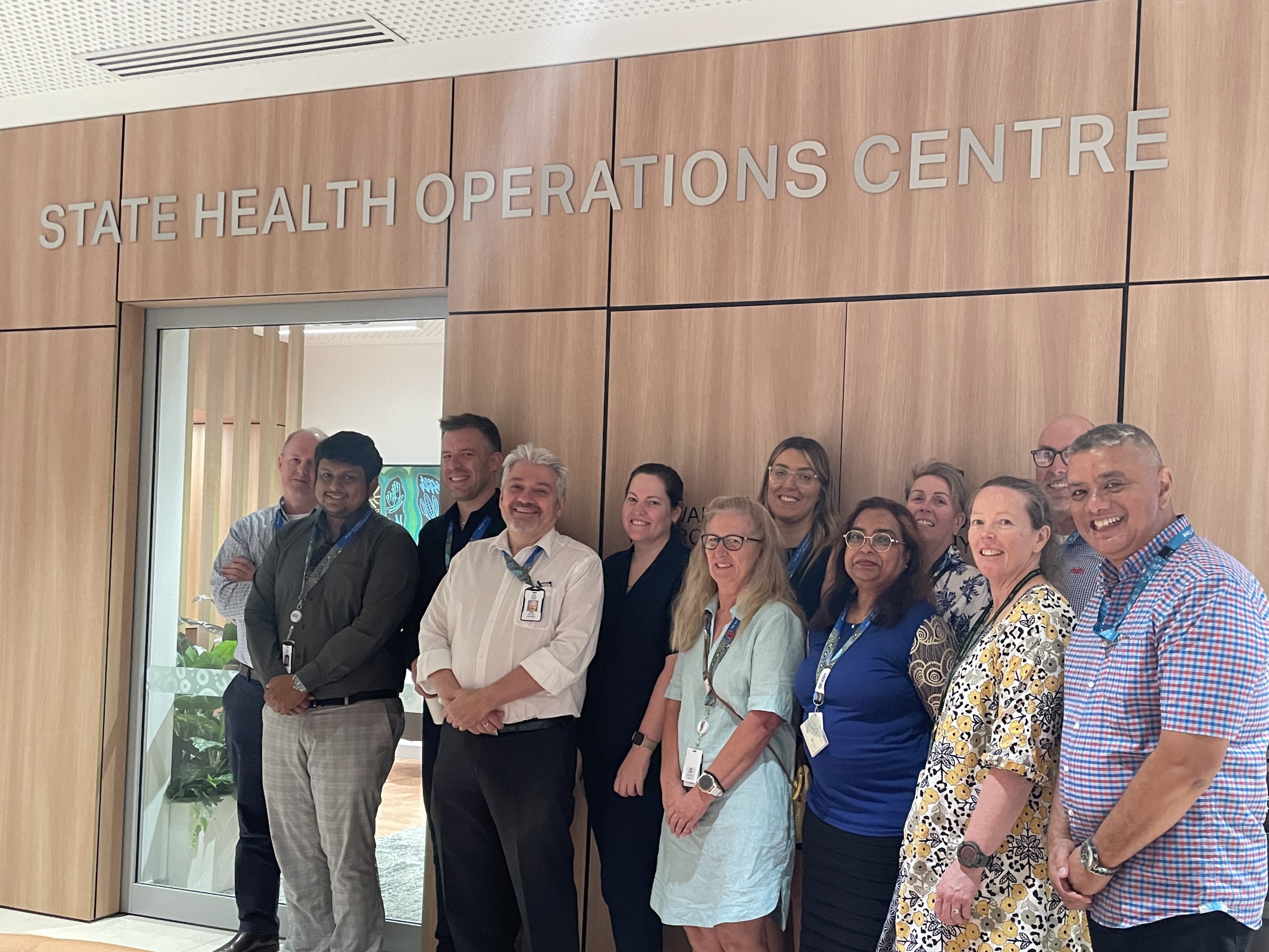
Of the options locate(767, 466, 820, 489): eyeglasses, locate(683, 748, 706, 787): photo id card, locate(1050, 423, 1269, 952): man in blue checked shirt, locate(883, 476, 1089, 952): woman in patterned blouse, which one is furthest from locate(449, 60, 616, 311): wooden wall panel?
locate(1050, 423, 1269, 952): man in blue checked shirt

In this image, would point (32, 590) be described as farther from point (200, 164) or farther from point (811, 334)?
point (811, 334)

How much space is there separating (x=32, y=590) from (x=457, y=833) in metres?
2.52

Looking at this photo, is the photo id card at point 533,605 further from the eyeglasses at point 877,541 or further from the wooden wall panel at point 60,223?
the wooden wall panel at point 60,223

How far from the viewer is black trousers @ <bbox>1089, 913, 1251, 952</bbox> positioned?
2.35m

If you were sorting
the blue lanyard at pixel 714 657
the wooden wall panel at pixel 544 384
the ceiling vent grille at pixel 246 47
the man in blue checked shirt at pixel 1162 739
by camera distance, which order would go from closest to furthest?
1. the man in blue checked shirt at pixel 1162 739
2. the blue lanyard at pixel 714 657
3. the wooden wall panel at pixel 544 384
4. the ceiling vent grille at pixel 246 47

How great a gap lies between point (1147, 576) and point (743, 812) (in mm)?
1346

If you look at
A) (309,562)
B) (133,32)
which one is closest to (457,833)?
(309,562)

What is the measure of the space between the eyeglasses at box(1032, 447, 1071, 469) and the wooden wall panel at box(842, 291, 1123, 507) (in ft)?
0.27

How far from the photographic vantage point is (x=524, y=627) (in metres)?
3.68

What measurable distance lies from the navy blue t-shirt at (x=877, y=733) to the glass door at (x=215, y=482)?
76.8 inches

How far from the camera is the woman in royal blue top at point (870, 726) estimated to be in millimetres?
2986

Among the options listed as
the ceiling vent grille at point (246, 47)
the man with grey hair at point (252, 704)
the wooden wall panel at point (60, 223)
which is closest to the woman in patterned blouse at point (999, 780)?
the man with grey hair at point (252, 704)

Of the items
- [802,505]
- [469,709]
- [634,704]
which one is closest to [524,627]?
[469,709]

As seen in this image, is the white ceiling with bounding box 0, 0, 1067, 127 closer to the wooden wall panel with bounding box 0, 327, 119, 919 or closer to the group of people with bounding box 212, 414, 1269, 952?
the wooden wall panel with bounding box 0, 327, 119, 919
